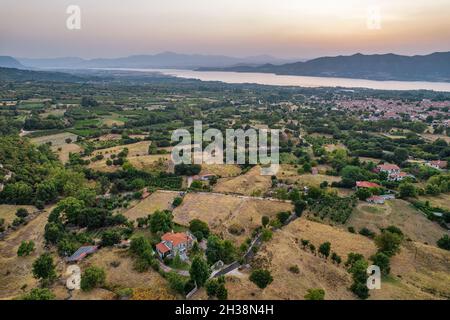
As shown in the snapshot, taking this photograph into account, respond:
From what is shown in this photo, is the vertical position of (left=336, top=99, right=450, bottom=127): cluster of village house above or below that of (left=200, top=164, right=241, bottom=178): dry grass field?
above

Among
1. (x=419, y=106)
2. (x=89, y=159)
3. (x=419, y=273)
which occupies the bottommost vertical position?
(x=419, y=273)

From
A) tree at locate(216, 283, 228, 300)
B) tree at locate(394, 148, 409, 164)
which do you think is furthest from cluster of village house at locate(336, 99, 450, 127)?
tree at locate(216, 283, 228, 300)

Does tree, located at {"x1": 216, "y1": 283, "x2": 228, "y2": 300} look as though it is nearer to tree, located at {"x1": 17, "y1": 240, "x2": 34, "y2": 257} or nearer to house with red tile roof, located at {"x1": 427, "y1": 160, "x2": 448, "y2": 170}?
tree, located at {"x1": 17, "y1": 240, "x2": 34, "y2": 257}

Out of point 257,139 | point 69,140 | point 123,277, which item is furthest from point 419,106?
point 123,277

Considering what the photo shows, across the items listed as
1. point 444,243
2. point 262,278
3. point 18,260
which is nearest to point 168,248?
point 262,278

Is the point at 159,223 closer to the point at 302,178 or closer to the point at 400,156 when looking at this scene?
the point at 302,178

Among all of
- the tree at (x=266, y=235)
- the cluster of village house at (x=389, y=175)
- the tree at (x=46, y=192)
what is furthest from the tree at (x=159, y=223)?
the cluster of village house at (x=389, y=175)
